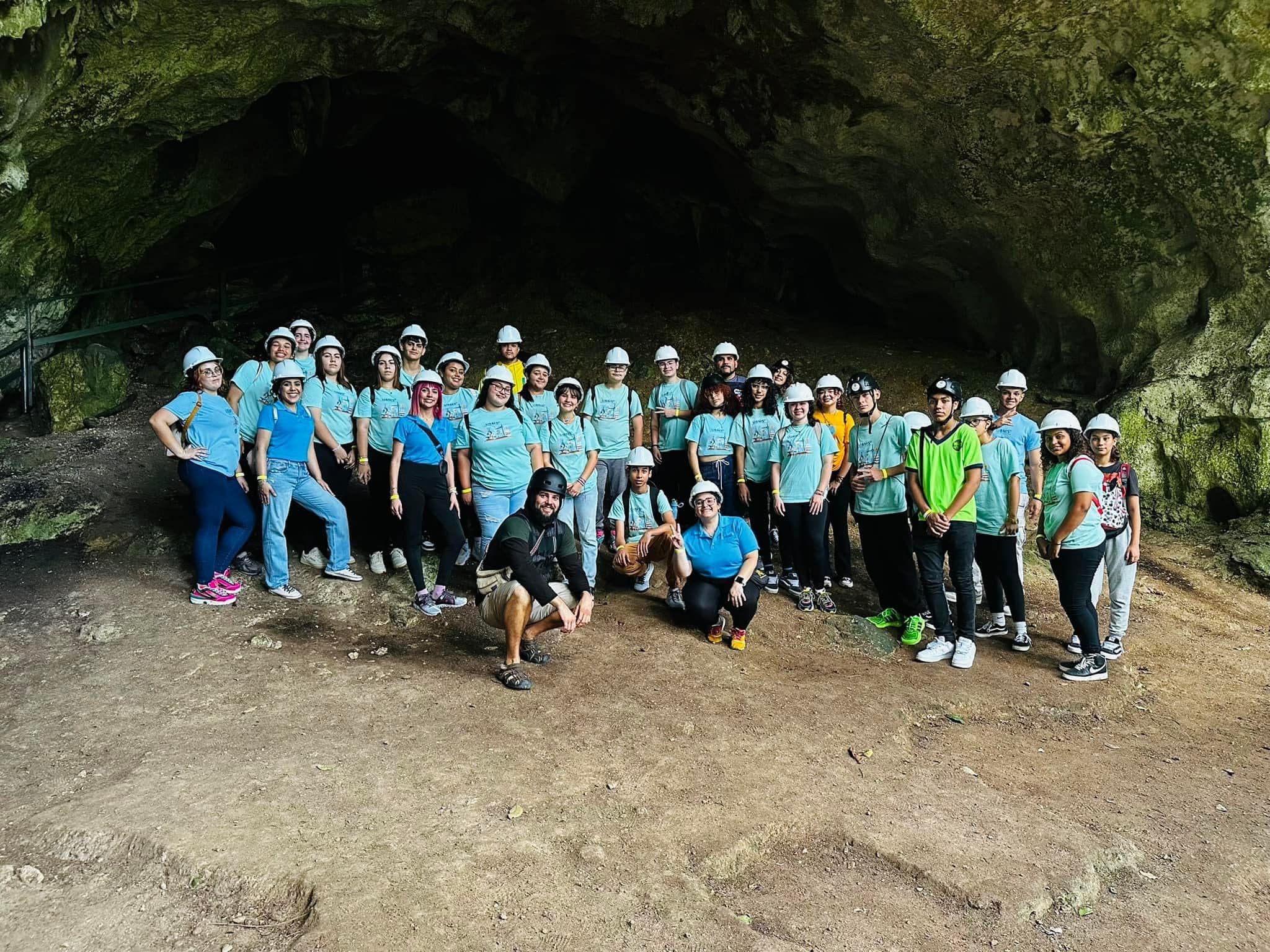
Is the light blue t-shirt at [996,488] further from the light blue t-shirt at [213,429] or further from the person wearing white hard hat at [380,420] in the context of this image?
the light blue t-shirt at [213,429]

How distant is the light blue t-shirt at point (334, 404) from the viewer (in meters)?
7.20

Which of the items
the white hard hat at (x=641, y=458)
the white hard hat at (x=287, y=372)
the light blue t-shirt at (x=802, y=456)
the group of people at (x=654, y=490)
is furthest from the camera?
the light blue t-shirt at (x=802, y=456)

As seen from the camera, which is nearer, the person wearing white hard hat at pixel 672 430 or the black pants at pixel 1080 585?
the black pants at pixel 1080 585

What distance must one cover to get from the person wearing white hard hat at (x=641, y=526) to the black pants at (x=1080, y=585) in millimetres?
2650

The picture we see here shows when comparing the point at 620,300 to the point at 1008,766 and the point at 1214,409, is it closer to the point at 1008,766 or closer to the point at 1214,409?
the point at 1214,409

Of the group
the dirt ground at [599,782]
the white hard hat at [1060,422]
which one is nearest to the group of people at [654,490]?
the white hard hat at [1060,422]

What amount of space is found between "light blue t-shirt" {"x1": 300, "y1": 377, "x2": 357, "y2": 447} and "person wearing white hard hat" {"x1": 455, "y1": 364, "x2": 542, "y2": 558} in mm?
982

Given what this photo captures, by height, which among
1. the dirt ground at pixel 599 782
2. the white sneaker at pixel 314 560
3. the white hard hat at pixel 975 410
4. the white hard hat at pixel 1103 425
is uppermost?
the white hard hat at pixel 975 410

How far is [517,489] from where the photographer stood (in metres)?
7.10

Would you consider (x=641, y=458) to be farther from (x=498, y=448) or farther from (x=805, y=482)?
(x=805, y=482)

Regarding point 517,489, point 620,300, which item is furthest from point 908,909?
point 620,300

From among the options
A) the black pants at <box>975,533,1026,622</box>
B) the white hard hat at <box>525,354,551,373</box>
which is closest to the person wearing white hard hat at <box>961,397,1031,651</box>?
the black pants at <box>975,533,1026,622</box>

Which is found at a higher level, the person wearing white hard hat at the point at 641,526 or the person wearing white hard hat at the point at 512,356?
the person wearing white hard hat at the point at 512,356

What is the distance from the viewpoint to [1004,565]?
22.3 ft
